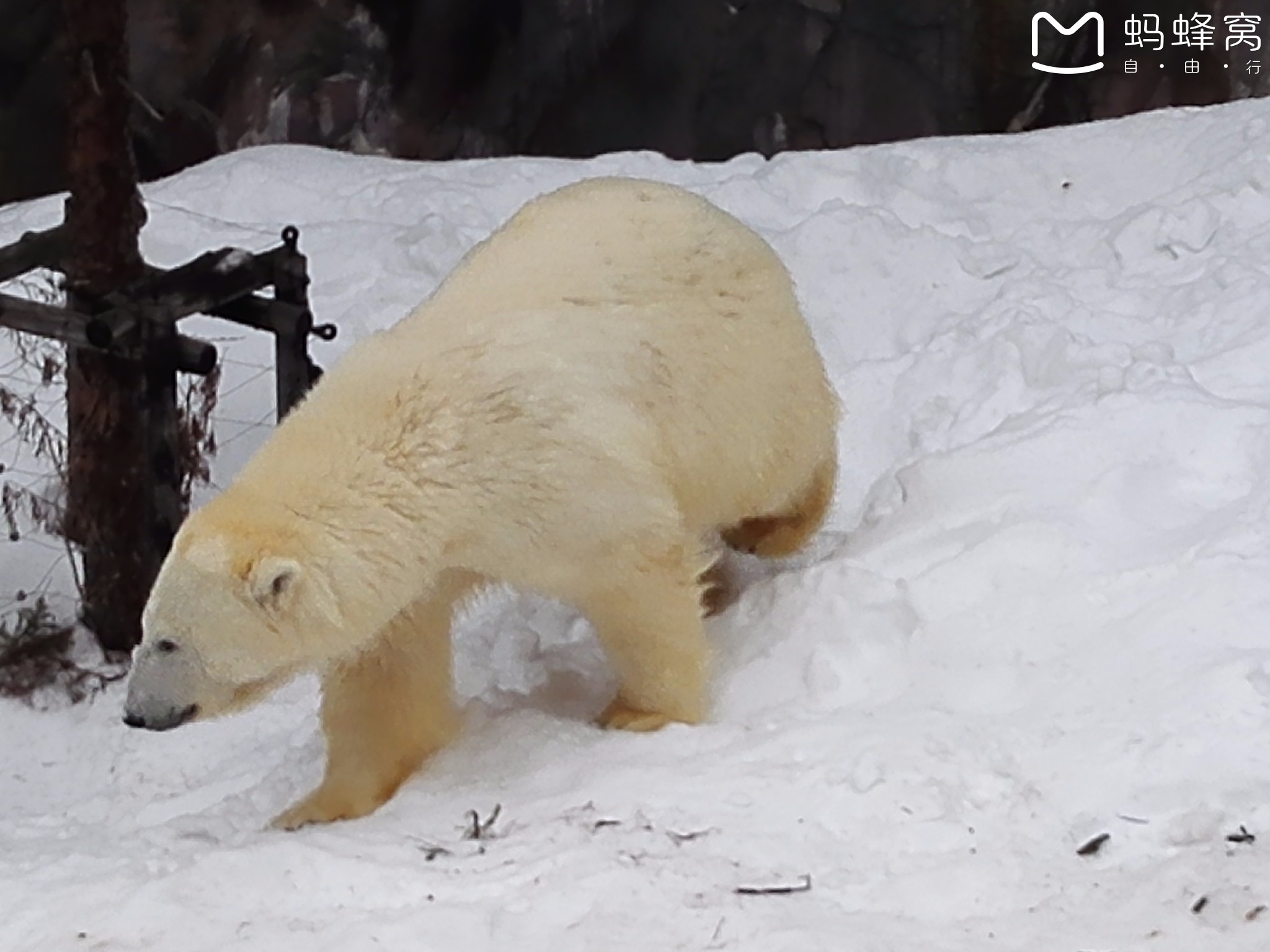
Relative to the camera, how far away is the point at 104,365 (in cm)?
494

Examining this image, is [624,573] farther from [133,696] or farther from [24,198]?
[24,198]

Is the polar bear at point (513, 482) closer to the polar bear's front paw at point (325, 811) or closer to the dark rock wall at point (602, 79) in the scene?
the polar bear's front paw at point (325, 811)

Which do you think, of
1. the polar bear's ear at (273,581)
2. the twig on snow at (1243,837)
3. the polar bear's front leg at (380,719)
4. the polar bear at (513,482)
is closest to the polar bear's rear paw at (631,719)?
the polar bear at (513,482)

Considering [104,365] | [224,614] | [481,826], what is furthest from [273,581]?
[104,365]

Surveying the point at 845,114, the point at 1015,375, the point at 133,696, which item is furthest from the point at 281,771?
the point at 845,114

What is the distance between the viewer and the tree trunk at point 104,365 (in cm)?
478

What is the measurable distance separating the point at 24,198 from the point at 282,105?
1.64 m

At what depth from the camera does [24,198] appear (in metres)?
9.80

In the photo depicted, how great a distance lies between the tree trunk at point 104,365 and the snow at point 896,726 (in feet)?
1.48

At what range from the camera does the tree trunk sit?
15.7 feet

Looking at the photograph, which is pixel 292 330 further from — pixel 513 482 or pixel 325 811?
pixel 513 482

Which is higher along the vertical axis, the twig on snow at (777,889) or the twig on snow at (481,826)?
the twig on snow at (777,889)

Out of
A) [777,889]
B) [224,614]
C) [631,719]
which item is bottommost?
[631,719]

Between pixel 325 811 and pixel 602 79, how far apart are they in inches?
307
